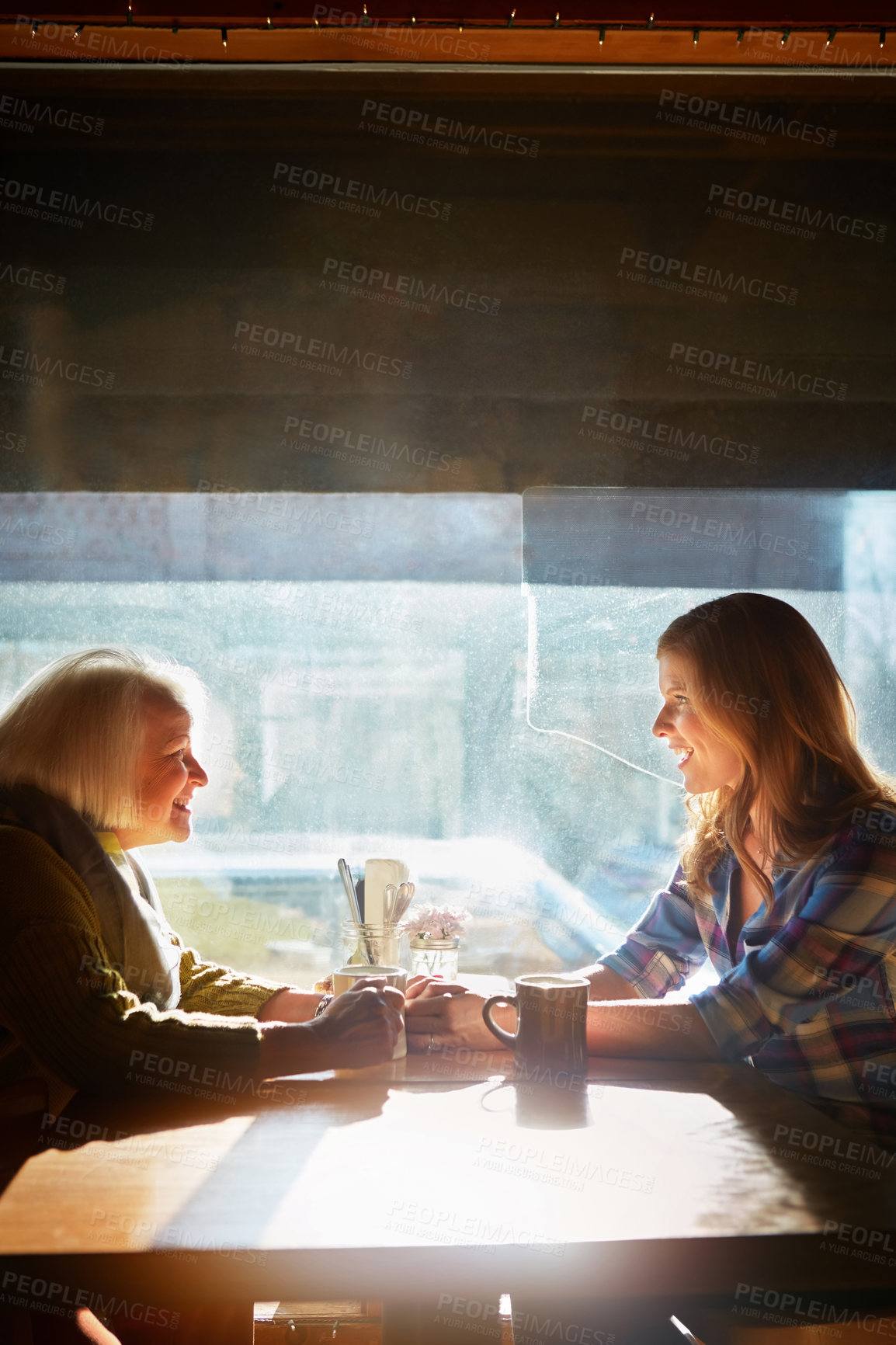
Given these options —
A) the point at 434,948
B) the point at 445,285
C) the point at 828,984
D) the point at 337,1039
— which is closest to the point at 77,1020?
the point at 337,1039

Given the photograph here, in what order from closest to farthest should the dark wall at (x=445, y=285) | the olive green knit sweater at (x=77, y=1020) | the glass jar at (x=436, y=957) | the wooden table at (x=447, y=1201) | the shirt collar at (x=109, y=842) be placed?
the wooden table at (x=447, y=1201) → the olive green knit sweater at (x=77, y=1020) → the shirt collar at (x=109, y=842) → the glass jar at (x=436, y=957) → the dark wall at (x=445, y=285)

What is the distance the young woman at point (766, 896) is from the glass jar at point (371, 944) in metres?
0.20

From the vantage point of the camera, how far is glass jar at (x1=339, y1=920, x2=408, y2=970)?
6.13 ft

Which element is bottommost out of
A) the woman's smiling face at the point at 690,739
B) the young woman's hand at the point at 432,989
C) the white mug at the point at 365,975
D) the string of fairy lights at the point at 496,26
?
the young woman's hand at the point at 432,989

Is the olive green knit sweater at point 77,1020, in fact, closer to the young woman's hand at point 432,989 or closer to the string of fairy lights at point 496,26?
the young woman's hand at point 432,989

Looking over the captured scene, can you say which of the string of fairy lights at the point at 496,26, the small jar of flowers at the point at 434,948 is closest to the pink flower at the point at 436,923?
the small jar of flowers at the point at 434,948

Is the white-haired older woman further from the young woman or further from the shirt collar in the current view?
the young woman

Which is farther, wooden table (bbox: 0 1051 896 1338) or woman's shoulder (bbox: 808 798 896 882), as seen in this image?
woman's shoulder (bbox: 808 798 896 882)

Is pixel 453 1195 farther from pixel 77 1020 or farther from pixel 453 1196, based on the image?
pixel 77 1020

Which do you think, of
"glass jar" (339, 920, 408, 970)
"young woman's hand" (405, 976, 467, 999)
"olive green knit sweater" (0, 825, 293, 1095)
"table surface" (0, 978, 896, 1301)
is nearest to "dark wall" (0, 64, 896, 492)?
"glass jar" (339, 920, 408, 970)

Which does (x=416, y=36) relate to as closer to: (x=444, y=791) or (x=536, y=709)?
(x=536, y=709)

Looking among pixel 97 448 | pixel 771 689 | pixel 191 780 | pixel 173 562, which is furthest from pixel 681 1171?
pixel 97 448

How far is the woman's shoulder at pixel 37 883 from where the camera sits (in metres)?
1.44

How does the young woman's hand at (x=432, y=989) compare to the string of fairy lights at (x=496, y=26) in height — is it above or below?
below
